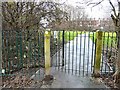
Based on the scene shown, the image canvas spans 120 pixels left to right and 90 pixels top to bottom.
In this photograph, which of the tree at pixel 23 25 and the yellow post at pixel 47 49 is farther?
the tree at pixel 23 25

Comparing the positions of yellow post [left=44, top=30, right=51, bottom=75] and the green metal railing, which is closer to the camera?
yellow post [left=44, top=30, right=51, bottom=75]

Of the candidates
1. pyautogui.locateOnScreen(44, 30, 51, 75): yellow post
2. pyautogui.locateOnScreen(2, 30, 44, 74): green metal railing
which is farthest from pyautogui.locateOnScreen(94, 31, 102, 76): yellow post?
pyautogui.locateOnScreen(2, 30, 44, 74): green metal railing

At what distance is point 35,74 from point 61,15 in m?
A: 1.48

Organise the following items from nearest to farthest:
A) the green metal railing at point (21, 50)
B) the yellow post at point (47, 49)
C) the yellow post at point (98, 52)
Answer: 1. the yellow post at point (98, 52)
2. the yellow post at point (47, 49)
3. the green metal railing at point (21, 50)

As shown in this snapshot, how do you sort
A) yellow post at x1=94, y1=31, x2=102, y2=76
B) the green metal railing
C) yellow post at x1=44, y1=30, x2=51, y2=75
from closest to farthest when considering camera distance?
yellow post at x1=94, y1=31, x2=102, y2=76 < yellow post at x1=44, y1=30, x2=51, y2=75 < the green metal railing

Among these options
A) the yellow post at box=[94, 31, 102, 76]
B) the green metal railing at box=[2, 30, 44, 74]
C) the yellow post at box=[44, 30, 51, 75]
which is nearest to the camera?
the yellow post at box=[94, 31, 102, 76]

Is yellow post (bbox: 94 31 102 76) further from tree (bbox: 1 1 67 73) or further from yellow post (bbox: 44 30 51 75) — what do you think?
tree (bbox: 1 1 67 73)

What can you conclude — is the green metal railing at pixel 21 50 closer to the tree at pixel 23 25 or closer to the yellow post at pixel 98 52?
the tree at pixel 23 25

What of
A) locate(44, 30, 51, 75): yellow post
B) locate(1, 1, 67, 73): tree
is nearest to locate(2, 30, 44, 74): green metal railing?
locate(1, 1, 67, 73): tree

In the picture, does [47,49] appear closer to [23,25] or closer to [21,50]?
[21,50]

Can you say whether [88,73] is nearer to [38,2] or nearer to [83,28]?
[83,28]

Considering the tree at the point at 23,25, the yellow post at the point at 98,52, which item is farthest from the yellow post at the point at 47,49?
the yellow post at the point at 98,52

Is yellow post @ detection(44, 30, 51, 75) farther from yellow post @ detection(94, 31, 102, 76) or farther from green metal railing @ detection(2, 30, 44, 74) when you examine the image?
yellow post @ detection(94, 31, 102, 76)

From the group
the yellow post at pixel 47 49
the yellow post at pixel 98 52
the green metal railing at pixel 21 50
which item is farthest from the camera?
the green metal railing at pixel 21 50
